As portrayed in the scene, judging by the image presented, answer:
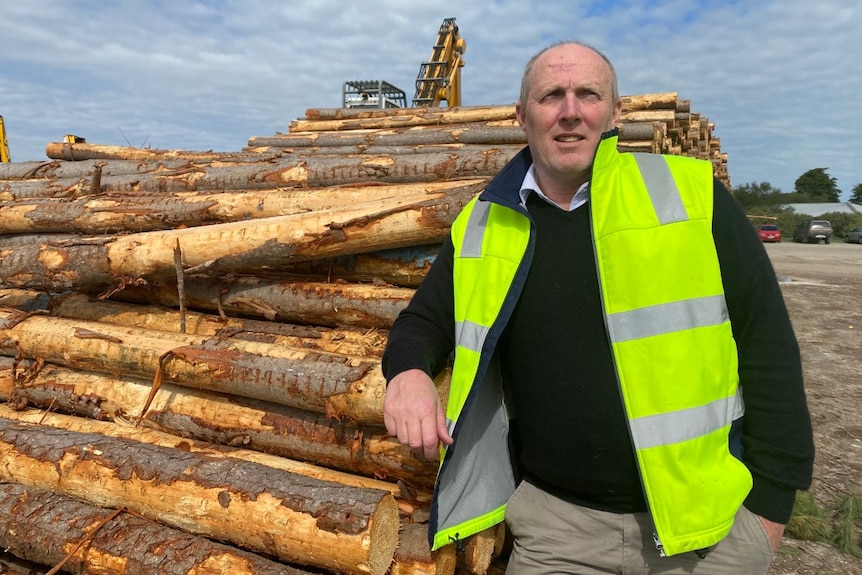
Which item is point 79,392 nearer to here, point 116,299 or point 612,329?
point 116,299

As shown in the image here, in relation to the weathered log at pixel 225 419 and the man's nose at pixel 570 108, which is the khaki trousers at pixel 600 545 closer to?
the weathered log at pixel 225 419

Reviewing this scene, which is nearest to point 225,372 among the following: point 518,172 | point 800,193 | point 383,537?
point 383,537

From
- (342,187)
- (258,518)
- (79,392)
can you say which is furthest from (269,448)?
(342,187)

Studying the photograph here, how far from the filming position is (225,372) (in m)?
3.11

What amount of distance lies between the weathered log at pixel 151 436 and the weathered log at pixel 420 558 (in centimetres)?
42

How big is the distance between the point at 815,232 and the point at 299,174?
120ft

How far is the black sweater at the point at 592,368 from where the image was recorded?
5.82ft

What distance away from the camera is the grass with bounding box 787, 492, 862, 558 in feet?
11.8

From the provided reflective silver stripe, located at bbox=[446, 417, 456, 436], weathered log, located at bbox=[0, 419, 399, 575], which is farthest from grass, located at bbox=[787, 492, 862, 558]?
reflective silver stripe, located at bbox=[446, 417, 456, 436]

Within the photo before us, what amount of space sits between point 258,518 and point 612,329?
1764 mm

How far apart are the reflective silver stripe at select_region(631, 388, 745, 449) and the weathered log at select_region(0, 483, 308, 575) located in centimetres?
164

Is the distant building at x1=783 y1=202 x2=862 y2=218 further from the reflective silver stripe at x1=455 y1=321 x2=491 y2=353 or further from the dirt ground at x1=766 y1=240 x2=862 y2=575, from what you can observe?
the reflective silver stripe at x1=455 y1=321 x2=491 y2=353

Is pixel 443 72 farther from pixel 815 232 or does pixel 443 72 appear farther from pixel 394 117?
pixel 815 232

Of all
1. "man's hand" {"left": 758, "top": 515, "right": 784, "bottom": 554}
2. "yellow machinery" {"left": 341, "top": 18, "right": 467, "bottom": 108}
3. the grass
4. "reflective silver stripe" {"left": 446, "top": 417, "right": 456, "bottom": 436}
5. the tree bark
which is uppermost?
"yellow machinery" {"left": 341, "top": 18, "right": 467, "bottom": 108}
